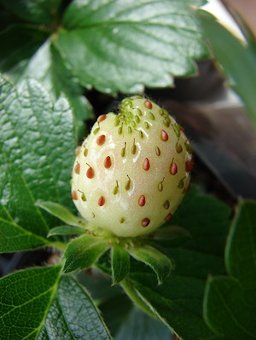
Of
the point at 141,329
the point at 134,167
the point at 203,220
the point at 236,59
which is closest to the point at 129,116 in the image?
the point at 134,167

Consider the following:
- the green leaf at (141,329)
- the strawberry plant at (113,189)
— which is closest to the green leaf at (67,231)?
the strawberry plant at (113,189)

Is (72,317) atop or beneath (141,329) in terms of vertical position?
atop

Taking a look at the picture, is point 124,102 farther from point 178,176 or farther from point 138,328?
point 138,328

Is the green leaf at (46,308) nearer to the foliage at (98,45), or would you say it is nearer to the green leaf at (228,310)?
the green leaf at (228,310)

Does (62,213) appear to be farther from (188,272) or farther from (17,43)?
(17,43)

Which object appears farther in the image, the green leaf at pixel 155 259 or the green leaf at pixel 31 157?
the green leaf at pixel 31 157
